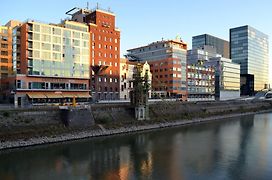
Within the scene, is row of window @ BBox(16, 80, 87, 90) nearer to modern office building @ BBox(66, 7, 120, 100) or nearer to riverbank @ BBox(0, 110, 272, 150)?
modern office building @ BBox(66, 7, 120, 100)

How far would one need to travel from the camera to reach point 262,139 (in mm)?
51375

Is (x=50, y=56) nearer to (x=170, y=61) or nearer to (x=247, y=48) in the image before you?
(x=170, y=61)

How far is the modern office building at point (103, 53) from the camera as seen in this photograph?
281 ft

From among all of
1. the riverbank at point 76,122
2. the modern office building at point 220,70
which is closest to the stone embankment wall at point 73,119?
the riverbank at point 76,122

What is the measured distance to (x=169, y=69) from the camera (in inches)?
4557

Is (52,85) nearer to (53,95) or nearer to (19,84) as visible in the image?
(53,95)

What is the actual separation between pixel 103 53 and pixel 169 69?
120 ft

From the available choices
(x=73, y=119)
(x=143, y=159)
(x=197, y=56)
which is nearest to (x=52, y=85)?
Answer: (x=73, y=119)

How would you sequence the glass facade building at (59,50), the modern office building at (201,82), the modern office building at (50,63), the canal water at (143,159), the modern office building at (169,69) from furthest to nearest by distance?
the modern office building at (201,82) → the modern office building at (169,69) → the glass facade building at (59,50) → the modern office building at (50,63) → the canal water at (143,159)

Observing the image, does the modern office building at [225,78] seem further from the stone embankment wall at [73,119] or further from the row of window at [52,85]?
the row of window at [52,85]

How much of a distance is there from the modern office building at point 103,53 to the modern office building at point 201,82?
4272 cm

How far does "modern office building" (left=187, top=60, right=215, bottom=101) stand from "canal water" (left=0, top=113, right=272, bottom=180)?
75083 millimetres

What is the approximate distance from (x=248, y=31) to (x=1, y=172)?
196111 mm

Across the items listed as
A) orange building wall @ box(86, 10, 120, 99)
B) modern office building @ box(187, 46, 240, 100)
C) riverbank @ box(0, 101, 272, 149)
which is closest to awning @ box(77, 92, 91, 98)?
orange building wall @ box(86, 10, 120, 99)
